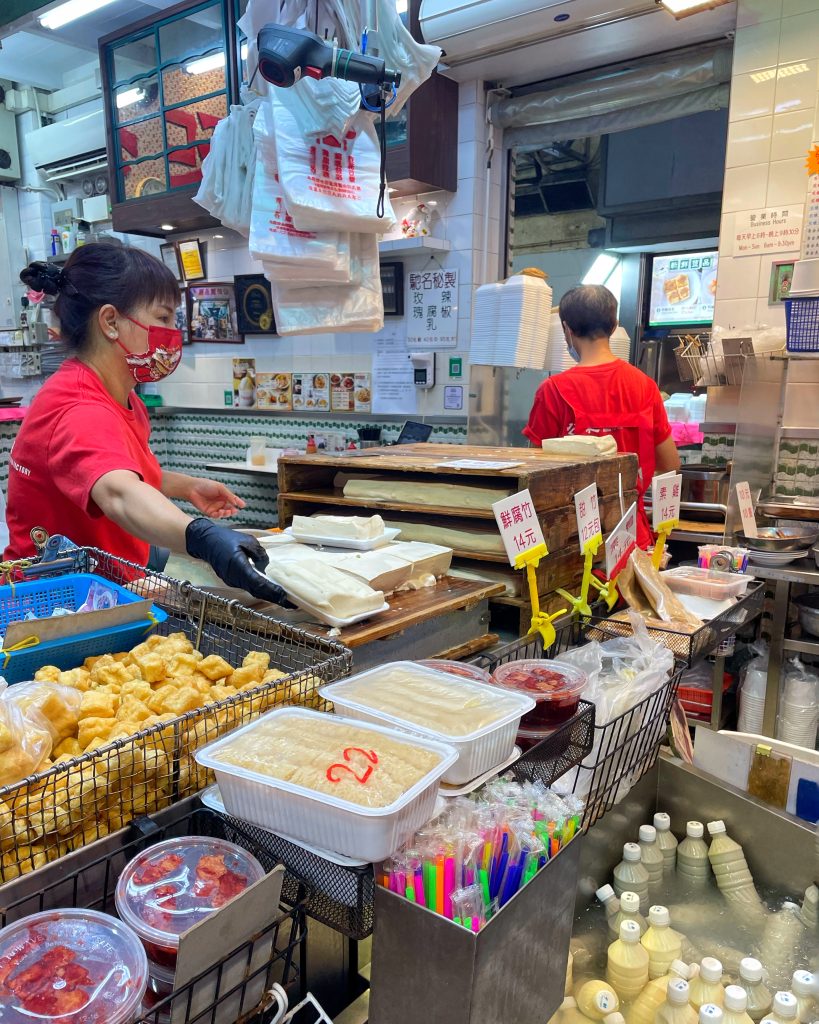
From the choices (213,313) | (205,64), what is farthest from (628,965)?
(213,313)

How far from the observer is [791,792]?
1864 mm

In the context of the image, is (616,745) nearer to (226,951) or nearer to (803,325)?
(226,951)

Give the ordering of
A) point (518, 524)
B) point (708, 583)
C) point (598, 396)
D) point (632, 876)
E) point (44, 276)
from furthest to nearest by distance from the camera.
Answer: point (598, 396) < point (708, 583) < point (44, 276) < point (518, 524) < point (632, 876)

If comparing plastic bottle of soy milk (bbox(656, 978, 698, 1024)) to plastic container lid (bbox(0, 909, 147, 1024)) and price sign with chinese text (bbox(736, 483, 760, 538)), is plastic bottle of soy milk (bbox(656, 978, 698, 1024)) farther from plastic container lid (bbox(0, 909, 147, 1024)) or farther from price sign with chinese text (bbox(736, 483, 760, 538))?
price sign with chinese text (bbox(736, 483, 760, 538))

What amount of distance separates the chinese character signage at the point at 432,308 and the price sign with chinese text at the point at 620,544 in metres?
3.07

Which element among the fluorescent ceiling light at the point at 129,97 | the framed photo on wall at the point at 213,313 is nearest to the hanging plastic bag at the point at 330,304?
the framed photo on wall at the point at 213,313

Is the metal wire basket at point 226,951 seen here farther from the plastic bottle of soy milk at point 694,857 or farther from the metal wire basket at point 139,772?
the plastic bottle of soy milk at point 694,857

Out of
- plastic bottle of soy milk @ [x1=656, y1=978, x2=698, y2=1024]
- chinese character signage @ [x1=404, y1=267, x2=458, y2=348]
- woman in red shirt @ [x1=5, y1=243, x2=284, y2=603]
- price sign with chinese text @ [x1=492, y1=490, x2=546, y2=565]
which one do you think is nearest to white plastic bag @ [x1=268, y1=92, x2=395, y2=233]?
woman in red shirt @ [x1=5, y1=243, x2=284, y2=603]

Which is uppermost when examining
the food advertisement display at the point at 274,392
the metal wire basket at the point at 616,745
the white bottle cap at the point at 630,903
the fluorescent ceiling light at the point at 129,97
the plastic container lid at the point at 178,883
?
the fluorescent ceiling light at the point at 129,97

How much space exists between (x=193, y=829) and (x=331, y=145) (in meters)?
1.99

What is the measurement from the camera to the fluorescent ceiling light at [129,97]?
530cm

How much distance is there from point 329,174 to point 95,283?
2.56ft

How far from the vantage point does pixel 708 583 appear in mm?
2100

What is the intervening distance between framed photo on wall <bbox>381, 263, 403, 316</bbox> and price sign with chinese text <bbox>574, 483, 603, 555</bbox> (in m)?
3.43
